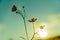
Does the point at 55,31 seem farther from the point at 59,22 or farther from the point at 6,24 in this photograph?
the point at 6,24

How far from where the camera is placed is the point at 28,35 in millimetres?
1814

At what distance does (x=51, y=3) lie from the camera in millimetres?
1896

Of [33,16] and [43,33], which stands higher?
[33,16]

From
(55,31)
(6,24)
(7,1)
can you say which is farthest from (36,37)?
(7,1)

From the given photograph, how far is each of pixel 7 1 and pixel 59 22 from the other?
0.61 metres

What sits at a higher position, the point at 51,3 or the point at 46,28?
the point at 51,3

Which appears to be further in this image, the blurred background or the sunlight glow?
the blurred background

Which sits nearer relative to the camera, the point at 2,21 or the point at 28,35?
the point at 28,35

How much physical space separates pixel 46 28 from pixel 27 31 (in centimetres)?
20

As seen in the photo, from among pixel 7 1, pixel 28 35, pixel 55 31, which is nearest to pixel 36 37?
pixel 28 35

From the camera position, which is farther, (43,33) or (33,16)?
(33,16)

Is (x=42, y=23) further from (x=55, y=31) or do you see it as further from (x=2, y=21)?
(x=2, y=21)

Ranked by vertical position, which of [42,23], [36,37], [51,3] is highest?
[51,3]

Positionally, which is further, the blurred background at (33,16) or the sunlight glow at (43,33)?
the blurred background at (33,16)
